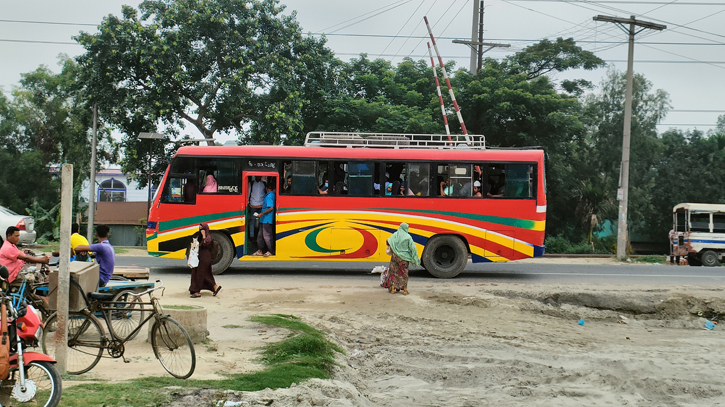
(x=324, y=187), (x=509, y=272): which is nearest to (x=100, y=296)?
(x=324, y=187)

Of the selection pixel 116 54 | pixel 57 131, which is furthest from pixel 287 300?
pixel 57 131

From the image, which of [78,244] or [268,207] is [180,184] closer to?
[268,207]

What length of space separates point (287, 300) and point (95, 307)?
19.6 feet

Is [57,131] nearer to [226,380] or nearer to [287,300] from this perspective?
[287,300]

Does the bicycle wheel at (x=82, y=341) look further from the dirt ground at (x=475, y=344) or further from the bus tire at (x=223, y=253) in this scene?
the bus tire at (x=223, y=253)

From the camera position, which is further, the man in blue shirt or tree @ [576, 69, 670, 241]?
tree @ [576, 69, 670, 241]

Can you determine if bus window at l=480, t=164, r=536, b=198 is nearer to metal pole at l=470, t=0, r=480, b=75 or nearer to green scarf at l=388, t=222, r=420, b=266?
green scarf at l=388, t=222, r=420, b=266

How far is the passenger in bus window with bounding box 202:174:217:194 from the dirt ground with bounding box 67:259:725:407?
246cm

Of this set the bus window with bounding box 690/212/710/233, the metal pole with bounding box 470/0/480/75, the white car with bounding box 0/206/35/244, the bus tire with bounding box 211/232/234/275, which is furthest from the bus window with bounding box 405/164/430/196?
the metal pole with bounding box 470/0/480/75

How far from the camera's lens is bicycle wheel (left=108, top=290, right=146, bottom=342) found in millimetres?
7051

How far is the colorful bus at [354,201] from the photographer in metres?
16.6

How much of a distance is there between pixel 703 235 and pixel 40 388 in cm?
2618

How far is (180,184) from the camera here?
16594 millimetres

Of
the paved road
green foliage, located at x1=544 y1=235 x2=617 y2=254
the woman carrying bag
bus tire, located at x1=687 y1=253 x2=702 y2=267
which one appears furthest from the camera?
green foliage, located at x1=544 y1=235 x2=617 y2=254
